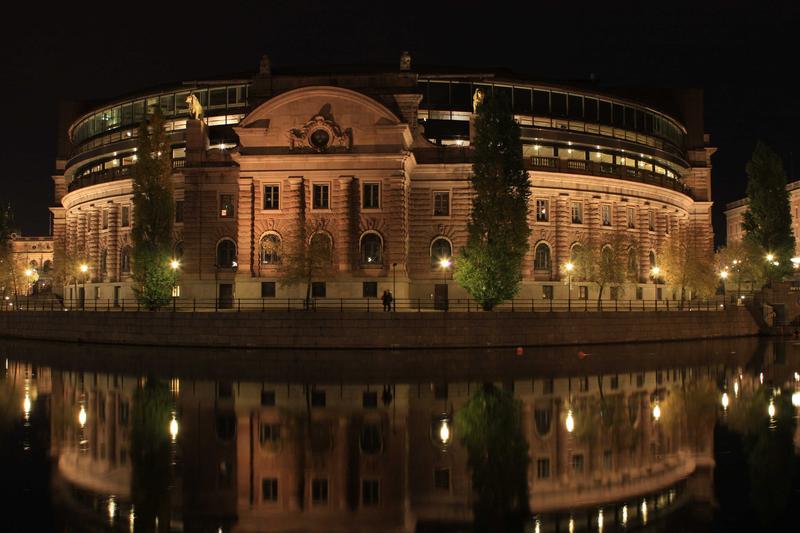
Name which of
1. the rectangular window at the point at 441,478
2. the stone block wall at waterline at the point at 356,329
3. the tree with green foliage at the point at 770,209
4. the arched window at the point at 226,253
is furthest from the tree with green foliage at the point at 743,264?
Answer: the rectangular window at the point at 441,478

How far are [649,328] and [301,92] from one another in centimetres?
3246

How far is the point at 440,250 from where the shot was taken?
72812 millimetres

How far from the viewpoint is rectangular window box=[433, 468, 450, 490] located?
17.3 metres

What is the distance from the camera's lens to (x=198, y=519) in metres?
15.1

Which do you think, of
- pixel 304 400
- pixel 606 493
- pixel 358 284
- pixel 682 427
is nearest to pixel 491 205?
pixel 358 284

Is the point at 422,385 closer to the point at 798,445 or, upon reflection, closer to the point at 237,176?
the point at 798,445

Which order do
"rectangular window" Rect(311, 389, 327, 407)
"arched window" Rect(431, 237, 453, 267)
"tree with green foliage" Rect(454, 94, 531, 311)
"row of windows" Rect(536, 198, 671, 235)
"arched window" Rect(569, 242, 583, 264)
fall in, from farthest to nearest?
"row of windows" Rect(536, 198, 671, 235), "arched window" Rect(569, 242, 583, 264), "arched window" Rect(431, 237, 453, 267), "tree with green foliage" Rect(454, 94, 531, 311), "rectangular window" Rect(311, 389, 327, 407)

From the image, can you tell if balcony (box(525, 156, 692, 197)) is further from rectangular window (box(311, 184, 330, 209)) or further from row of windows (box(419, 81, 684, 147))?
rectangular window (box(311, 184, 330, 209))

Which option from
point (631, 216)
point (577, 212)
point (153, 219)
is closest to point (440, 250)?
point (577, 212)

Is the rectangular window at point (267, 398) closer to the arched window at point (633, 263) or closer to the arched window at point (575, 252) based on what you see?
the arched window at point (575, 252)

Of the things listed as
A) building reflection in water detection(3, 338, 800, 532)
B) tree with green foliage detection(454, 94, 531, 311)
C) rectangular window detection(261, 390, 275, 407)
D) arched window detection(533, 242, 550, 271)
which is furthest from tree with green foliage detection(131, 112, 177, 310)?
arched window detection(533, 242, 550, 271)

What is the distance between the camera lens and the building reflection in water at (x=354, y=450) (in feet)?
51.3

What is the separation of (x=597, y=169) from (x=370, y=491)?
2716 inches

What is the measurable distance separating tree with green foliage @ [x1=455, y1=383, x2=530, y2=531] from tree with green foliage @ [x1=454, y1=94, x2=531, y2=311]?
28.2 m
